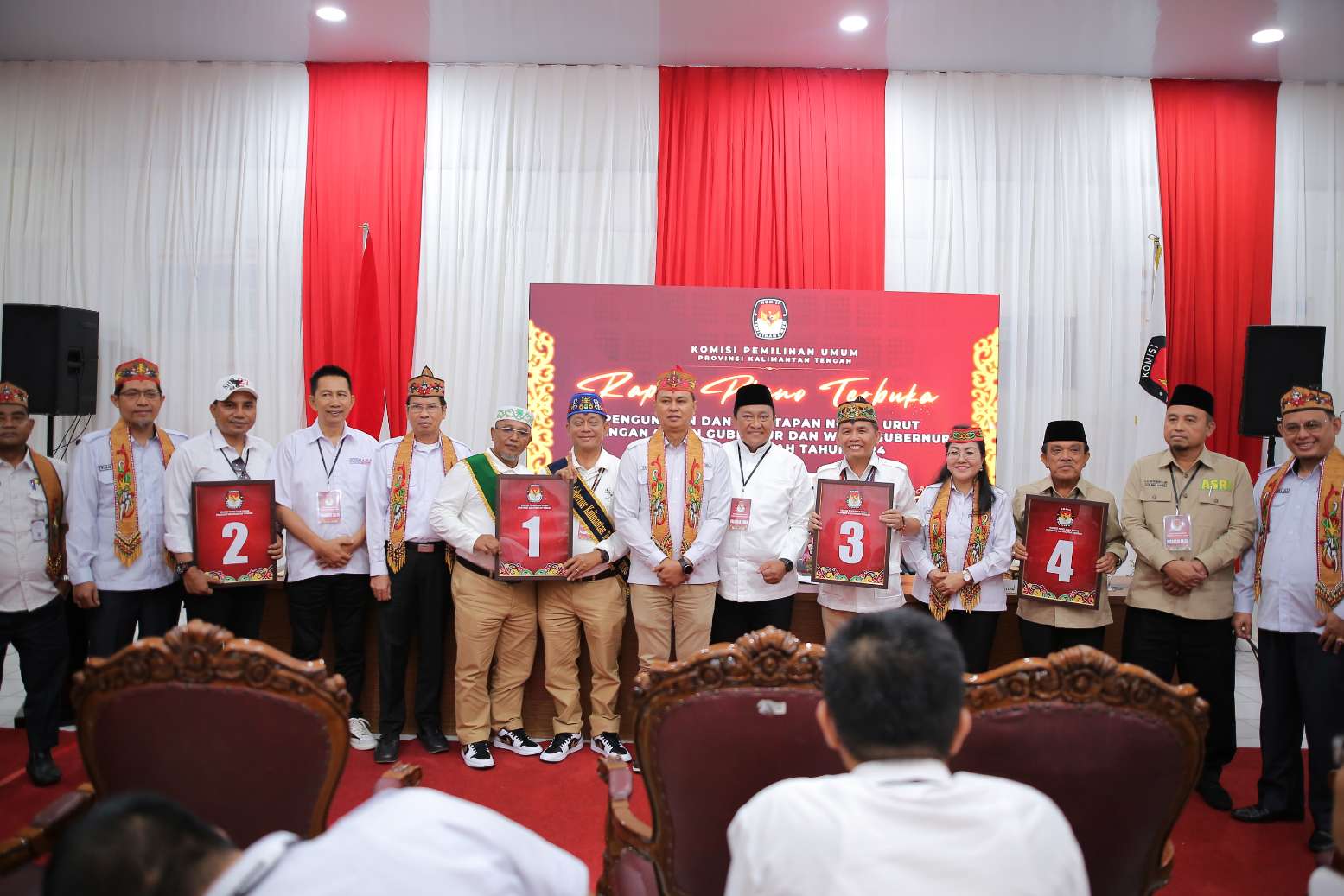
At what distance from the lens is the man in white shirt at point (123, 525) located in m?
3.52

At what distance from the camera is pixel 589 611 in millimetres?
3824

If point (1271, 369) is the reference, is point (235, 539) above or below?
below

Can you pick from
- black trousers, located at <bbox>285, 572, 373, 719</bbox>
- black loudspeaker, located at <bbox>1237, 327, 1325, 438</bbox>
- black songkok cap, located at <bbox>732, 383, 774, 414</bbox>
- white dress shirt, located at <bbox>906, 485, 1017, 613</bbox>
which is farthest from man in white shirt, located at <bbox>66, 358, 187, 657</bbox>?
black loudspeaker, located at <bbox>1237, 327, 1325, 438</bbox>

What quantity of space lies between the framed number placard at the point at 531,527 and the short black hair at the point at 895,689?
8.44 feet

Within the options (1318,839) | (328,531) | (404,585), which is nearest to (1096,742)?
(1318,839)

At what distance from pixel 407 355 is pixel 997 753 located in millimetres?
5357

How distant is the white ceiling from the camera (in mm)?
5473

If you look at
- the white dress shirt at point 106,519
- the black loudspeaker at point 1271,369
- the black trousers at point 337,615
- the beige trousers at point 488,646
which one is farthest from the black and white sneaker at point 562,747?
the black loudspeaker at point 1271,369

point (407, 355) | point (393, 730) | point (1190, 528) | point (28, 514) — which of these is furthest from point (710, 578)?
point (407, 355)

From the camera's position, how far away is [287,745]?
5.48ft

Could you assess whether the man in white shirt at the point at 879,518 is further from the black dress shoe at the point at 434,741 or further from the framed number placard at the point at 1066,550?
the black dress shoe at the point at 434,741

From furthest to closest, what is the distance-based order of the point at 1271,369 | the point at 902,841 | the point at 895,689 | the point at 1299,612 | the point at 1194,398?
the point at 1271,369, the point at 1194,398, the point at 1299,612, the point at 895,689, the point at 902,841

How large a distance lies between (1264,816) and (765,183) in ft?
15.3

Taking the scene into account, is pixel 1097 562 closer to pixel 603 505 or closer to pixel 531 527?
pixel 603 505
